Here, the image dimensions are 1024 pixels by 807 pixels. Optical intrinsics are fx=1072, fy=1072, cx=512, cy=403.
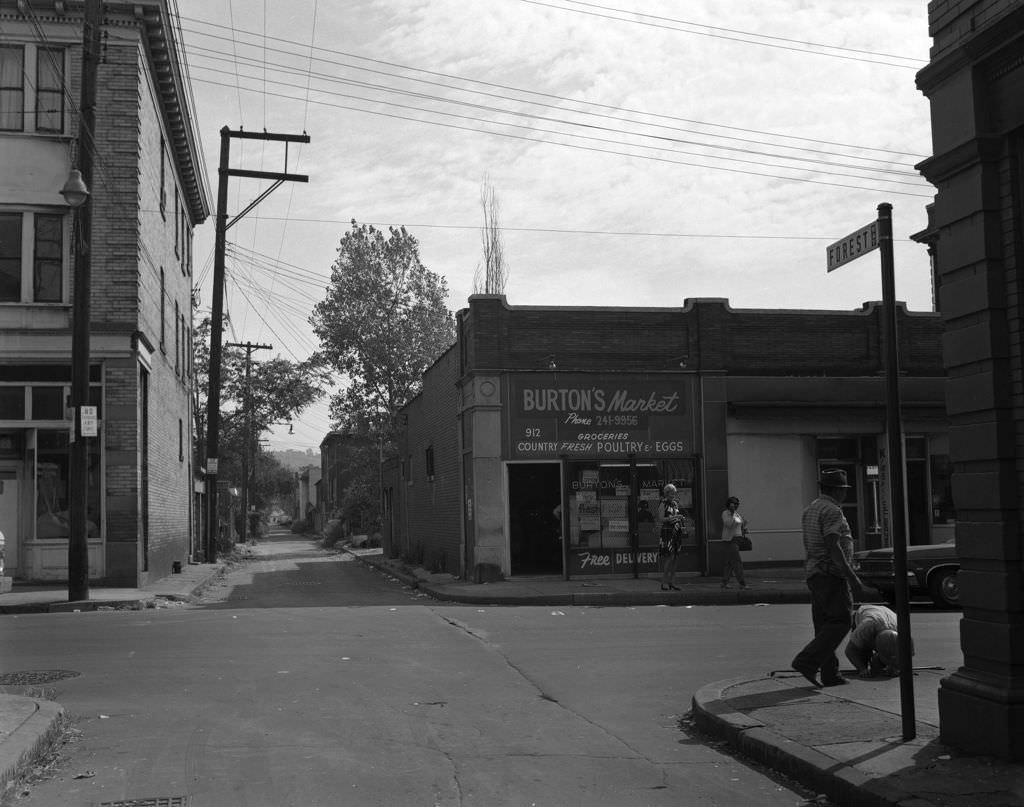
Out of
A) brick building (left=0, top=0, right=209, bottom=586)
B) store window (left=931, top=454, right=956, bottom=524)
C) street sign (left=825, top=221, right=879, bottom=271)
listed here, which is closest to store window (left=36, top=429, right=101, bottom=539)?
brick building (left=0, top=0, right=209, bottom=586)

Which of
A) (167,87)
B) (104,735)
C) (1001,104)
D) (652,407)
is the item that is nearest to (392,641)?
(104,735)

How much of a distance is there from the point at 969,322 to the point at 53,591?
17.3m

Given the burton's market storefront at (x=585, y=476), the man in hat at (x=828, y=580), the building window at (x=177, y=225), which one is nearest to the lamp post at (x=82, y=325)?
the burton's market storefront at (x=585, y=476)

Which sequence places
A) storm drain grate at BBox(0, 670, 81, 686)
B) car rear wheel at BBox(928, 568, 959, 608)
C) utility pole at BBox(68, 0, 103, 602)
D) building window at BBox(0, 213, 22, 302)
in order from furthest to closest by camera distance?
1. building window at BBox(0, 213, 22, 302)
2. utility pole at BBox(68, 0, 103, 602)
3. car rear wheel at BBox(928, 568, 959, 608)
4. storm drain grate at BBox(0, 670, 81, 686)

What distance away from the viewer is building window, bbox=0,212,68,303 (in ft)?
69.1

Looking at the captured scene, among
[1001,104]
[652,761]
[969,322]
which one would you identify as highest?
[1001,104]

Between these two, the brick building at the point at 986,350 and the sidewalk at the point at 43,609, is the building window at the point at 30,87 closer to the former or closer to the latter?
the sidewalk at the point at 43,609

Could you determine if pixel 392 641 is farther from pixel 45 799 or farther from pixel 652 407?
pixel 652 407

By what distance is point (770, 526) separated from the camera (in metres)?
23.1

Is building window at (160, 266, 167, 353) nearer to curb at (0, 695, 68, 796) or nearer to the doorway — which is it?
the doorway

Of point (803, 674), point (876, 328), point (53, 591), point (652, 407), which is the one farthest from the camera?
point (876, 328)

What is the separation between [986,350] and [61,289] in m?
18.9

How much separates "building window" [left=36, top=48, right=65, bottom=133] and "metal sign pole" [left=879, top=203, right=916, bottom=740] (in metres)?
18.9

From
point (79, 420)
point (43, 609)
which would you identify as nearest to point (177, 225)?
point (79, 420)
